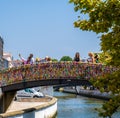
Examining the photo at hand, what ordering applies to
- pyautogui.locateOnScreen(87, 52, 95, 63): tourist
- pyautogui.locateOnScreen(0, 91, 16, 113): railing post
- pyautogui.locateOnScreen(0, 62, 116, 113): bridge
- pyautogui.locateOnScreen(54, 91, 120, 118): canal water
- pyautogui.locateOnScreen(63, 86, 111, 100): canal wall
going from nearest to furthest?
pyautogui.locateOnScreen(87, 52, 95, 63): tourist
pyautogui.locateOnScreen(0, 62, 116, 113): bridge
pyautogui.locateOnScreen(0, 91, 16, 113): railing post
pyautogui.locateOnScreen(54, 91, 120, 118): canal water
pyautogui.locateOnScreen(63, 86, 111, 100): canal wall

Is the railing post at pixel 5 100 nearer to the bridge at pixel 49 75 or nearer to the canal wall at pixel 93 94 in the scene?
the bridge at pixel 49 75

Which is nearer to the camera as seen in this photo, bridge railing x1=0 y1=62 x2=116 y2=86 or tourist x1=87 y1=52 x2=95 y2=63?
tourist x1=87 y1=52 x2=95 y2=63

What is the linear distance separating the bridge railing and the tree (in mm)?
20479

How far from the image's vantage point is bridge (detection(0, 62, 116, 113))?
35.4 m

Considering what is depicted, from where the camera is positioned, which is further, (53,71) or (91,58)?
(91,58)

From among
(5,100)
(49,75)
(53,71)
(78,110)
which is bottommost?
(78,110)

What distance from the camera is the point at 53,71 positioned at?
35.7 m

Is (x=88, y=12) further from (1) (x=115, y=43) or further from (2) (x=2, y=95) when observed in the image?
(2) (x=2, y=95)

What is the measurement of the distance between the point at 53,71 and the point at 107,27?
22.2m

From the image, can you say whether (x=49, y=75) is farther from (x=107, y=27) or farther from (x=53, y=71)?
(x=107, y=27)

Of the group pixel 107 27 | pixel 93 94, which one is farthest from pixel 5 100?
pixel 93 94

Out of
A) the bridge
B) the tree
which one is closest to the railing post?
the bridge

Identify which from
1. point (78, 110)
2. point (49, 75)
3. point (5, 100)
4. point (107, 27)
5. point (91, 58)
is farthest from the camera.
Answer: point (78, 110)

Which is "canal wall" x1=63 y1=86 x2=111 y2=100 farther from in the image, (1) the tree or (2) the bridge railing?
(1) the tree
